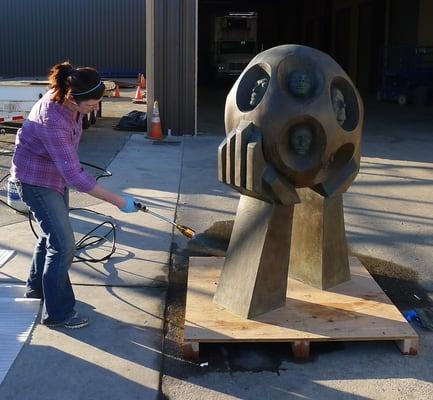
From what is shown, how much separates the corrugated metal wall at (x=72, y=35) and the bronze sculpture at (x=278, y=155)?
960 inches

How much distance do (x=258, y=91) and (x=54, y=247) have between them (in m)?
1.63

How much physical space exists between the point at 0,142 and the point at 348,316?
28.8ft

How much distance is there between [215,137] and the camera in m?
12.0

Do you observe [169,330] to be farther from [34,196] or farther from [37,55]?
[37,55]

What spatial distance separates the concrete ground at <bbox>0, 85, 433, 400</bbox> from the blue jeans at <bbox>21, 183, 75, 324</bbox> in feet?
0.50

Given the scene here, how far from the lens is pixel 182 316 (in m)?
4.27

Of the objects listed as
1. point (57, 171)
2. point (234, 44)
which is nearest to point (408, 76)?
point (234, 44)

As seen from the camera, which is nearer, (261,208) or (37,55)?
(261,208)

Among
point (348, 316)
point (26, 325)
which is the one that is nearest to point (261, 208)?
point (348, 316)

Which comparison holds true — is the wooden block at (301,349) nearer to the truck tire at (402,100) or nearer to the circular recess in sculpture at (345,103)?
the circular recess in sculpture at (345,103)

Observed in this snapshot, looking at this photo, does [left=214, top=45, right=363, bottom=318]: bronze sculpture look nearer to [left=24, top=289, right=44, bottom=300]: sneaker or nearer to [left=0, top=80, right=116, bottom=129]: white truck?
[left=24, top=289, right=44, bottom=300]: sneaker

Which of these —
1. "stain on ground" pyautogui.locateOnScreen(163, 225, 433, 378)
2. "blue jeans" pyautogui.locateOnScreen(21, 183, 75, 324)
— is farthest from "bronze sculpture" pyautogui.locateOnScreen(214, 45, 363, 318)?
"blue jeans" pyautogui.locateOnScreen(21, 183, 75, 324)

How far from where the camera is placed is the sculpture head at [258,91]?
386cm

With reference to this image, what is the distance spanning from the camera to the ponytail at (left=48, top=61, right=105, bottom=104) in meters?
3.60
